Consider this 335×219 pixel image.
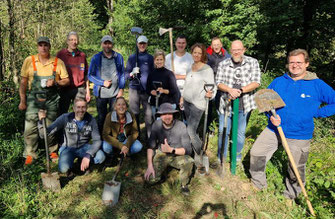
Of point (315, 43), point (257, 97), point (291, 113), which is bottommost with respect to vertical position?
point (291, 113)

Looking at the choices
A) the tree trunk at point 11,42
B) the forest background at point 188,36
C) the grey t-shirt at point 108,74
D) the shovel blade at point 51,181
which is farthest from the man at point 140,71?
the tree trunk at point 11,42

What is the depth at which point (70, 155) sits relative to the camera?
3752mm

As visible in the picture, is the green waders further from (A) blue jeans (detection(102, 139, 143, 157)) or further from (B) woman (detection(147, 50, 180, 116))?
(B) woman (detection(147, 50, 180, 116))

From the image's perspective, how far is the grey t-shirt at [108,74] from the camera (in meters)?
4.41

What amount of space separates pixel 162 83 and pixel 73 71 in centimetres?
193

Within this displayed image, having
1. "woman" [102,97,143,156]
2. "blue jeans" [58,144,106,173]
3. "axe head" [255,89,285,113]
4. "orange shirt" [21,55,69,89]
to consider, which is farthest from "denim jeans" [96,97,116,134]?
"axe head" [255,89,285,113]

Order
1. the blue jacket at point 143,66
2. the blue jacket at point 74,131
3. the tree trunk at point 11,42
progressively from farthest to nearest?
the tree trunk at point 11,42, the blue jacket at point 143,66, the blue jacket at point 74,131

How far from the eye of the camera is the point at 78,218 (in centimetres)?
315

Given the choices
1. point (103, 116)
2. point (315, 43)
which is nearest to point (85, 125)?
point (103, 116)

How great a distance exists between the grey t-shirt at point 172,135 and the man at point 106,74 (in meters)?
1.33

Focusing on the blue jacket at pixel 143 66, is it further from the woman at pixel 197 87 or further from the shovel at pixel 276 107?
the shovel at pixel 276 107

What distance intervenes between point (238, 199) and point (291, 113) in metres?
1.58

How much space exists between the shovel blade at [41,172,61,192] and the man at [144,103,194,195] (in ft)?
4.67

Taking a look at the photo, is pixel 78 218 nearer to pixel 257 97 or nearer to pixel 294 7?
pixel 257 97
